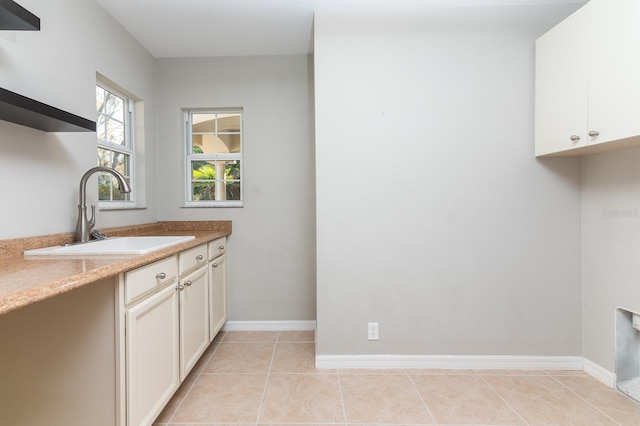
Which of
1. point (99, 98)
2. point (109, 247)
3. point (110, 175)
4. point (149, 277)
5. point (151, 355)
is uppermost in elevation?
point (99, 98)

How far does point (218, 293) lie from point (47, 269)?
60.1 inches

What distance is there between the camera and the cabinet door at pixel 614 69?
1.47 m

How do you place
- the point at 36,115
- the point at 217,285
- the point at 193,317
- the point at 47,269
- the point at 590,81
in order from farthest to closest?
the point at 217,285, the point at 193,317, the point at 590,81, the point at 36,115, the point at 47,269

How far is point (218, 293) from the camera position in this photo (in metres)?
2.60

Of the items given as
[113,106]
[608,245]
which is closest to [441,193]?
[608,245]

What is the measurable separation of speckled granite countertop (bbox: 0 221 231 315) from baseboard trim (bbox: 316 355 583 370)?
1.28 meters

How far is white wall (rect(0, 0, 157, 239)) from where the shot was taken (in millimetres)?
1511

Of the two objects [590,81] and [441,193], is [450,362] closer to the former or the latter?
[441,193]

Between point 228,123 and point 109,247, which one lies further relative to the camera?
point 228,123

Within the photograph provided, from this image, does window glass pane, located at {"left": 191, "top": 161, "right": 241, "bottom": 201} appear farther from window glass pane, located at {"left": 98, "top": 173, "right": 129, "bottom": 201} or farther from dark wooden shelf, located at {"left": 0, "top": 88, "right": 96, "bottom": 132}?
dark wooden shelf, located at {"left": 0, "top": 88, "right": 96, "bottom": 132}

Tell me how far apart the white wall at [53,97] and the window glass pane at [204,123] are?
2.31ft

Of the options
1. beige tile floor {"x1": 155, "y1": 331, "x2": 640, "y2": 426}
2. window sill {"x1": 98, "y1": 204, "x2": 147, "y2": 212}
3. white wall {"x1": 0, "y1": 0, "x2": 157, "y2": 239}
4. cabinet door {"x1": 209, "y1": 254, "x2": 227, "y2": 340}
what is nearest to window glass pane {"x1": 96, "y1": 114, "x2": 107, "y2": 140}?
white wall {"x1": 0, "y1": 0, "x2": 157, "y2": 239}

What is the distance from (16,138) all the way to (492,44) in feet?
9.19

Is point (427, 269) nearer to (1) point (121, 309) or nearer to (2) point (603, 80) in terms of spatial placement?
(2) point (603, 80)
